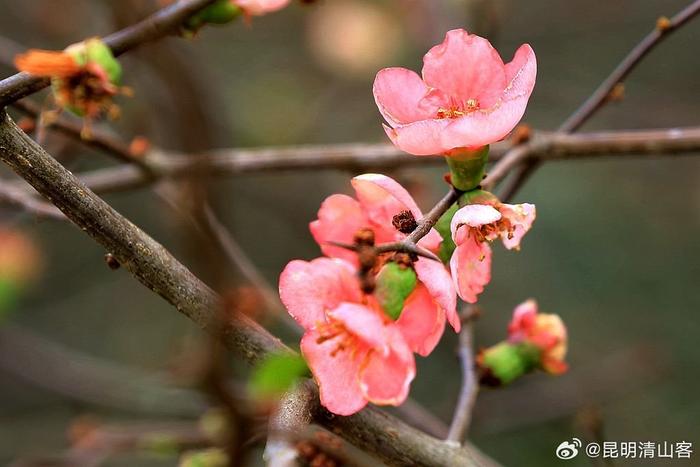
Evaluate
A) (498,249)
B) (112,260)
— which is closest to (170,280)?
(112,260)

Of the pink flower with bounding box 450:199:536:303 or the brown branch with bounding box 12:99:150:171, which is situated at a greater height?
the brown branch with bounding box 12:99:150:171

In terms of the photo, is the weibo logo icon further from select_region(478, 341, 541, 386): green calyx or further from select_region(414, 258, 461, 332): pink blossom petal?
select_region(414, 258, 461, 332): pink blossom petal

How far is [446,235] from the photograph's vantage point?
2.30 feet

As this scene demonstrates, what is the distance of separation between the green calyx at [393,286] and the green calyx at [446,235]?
0.08 metres

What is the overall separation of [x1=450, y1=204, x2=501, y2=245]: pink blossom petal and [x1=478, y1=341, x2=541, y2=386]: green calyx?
1.21ft

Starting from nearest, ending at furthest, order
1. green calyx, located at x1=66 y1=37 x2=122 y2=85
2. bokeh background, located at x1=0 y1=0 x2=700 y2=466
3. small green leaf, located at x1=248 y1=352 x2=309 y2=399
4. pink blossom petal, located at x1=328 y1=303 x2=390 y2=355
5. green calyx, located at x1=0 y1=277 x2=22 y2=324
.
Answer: small green leaf, located at x1=248 y1=352 x2=309 y2=399 → pink blossom petal, located at x1=328 y1=303 x2=390 y2=355 → green calyx, located at x1=66 y1=37 x2=122 y2=85 → green calyx, located at x1=0 y1=277 x2=22 y2=324 → bokeh background, located at x1=0 y1=0 x2=700 y2=466

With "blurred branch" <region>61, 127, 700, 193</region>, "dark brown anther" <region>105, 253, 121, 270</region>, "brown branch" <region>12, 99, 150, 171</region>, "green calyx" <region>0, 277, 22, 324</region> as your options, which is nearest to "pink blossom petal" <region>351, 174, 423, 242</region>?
"dark brown anther" <region>105, 253, 121, 270</region>

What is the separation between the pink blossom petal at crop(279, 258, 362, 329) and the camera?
2.19 feet

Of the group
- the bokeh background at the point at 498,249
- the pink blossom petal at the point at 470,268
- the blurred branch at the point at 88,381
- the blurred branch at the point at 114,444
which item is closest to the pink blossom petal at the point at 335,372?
the pink blossom petal at the point at 470,268

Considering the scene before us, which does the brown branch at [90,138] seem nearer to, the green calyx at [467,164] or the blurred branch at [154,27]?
the blurred branch at [154,27]

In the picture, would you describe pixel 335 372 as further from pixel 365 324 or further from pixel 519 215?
pixel 519 215

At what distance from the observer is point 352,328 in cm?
62

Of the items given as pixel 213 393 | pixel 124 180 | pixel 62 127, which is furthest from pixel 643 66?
pixel 213 393

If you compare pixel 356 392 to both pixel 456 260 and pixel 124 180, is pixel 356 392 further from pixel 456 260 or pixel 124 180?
pixel 124 180
